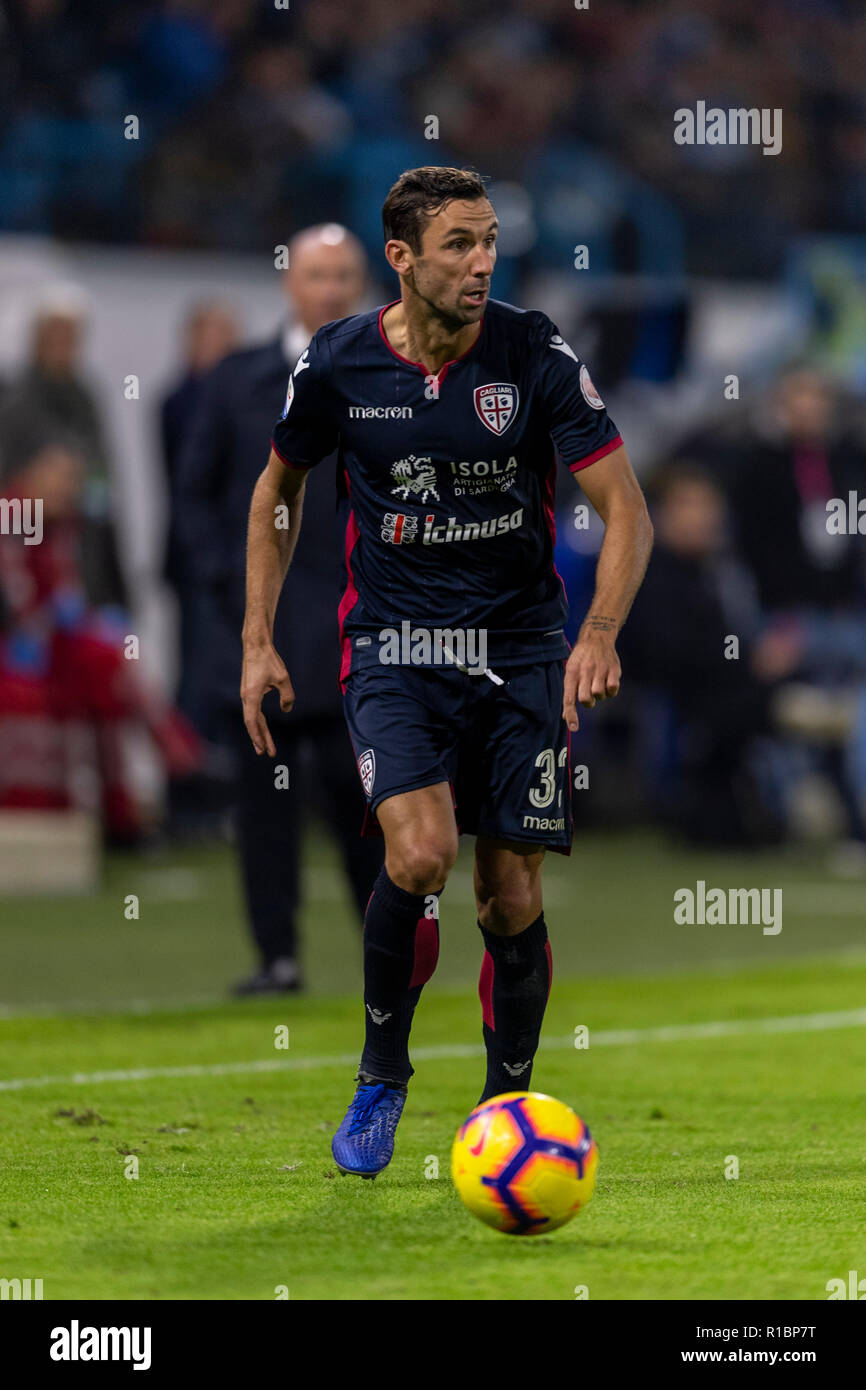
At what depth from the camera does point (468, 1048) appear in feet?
25.9

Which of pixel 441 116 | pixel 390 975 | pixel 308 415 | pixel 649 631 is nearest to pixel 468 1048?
pixel 390 975

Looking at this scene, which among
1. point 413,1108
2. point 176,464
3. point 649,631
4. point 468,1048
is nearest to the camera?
point 413,1108

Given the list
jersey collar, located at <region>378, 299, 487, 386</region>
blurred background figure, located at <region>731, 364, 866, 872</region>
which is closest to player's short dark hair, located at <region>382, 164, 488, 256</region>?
jersey collar, located at <region>378, 299, 487, 386</region>

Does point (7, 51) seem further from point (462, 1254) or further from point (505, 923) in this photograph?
point (462, 1254)

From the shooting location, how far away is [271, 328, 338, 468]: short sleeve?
5703 mm

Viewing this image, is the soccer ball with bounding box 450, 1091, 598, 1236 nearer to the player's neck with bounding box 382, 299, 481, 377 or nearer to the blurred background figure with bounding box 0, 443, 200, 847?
the player's neck with bounding box 382, 299, 481, 377

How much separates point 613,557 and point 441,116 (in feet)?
47.8

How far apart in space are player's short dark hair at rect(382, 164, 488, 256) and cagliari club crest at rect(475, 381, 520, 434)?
37 cm

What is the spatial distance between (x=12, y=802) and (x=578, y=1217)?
8.01 meters

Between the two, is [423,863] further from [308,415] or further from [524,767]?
[308,415]

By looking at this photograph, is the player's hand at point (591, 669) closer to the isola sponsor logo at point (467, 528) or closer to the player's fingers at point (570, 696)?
the player's fingers at point (570, 696)

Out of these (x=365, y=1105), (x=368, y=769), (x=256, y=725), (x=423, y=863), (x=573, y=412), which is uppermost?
(x=573, y=412)

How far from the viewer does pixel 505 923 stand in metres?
5.79
